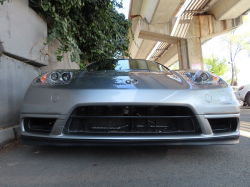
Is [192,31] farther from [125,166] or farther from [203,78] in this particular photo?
[125,166]

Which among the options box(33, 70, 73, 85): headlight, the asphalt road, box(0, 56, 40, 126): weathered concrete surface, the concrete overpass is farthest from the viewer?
the concrete overpass

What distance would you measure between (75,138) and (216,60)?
34142 millimetres

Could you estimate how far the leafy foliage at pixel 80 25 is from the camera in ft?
10.8

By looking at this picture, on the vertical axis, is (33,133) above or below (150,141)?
above

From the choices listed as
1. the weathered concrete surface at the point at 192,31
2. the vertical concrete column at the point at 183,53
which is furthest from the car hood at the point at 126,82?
the vertical concrete column at the point at 183,53

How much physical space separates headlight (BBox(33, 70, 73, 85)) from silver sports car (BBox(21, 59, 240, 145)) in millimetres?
11

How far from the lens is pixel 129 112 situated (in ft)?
6.12

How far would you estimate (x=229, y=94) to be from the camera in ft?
5.84

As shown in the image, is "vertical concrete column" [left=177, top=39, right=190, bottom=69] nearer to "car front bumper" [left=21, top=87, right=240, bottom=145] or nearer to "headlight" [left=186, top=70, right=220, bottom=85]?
"headlight" [left=186, top=70, right=220, bottom=85]

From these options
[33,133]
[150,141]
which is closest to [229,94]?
[150,141]

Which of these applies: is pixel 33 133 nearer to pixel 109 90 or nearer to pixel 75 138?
pixel 75 138

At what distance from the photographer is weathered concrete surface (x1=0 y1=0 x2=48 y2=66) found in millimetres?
2555

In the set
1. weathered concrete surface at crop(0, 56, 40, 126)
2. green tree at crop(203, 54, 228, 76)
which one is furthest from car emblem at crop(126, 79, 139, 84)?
green tree at crop(203, 54, 228, 76)

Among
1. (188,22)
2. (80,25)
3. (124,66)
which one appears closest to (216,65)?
(188,22)
